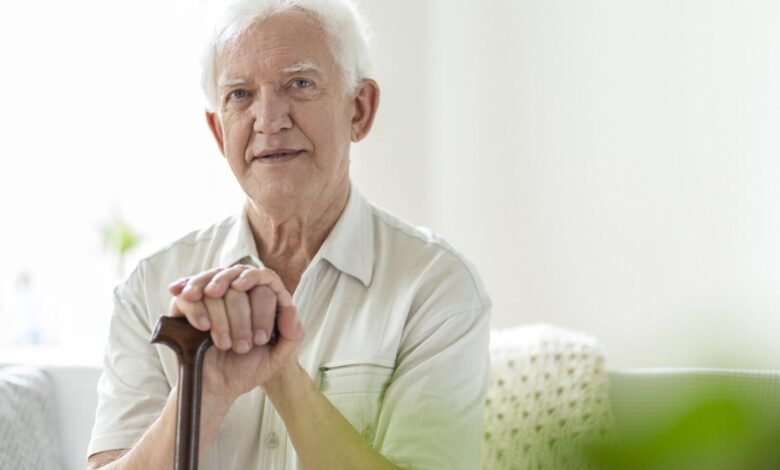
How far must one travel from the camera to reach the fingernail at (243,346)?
1093mm

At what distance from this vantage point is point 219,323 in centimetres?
107

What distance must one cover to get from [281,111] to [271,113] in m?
0.02

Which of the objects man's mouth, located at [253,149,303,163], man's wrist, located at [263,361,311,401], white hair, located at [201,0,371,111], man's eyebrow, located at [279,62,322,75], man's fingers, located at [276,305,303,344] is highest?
white hair, located at [201,0,371,111]

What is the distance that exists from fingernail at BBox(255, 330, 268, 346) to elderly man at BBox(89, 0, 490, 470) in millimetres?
200

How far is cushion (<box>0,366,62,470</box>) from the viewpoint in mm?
1889

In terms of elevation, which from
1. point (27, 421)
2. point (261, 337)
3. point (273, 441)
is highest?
point (261, 337)

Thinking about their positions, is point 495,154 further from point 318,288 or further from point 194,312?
point 194,312

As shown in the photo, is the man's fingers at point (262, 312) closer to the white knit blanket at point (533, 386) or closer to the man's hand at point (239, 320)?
the man's hand at point (239, 320)

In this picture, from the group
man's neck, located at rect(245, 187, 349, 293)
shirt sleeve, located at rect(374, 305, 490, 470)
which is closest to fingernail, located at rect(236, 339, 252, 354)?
shirt sleeve, located at rect(374, 305, 490, 470)

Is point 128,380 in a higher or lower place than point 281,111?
lower

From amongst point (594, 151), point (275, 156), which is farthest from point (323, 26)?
point (594, 151)

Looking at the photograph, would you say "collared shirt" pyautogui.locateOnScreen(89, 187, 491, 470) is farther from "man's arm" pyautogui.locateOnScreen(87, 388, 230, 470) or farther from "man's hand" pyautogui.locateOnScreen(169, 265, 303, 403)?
"man's hand" pyautogui.locateOnScreen(169, 265, 303, 403)

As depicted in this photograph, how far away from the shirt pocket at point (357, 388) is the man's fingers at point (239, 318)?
34 centimetres

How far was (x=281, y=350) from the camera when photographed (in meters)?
1.16
